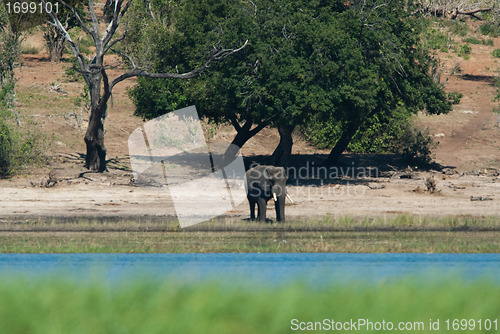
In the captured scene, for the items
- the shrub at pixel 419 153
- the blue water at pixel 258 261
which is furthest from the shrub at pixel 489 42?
the blue water at pixel 258 261

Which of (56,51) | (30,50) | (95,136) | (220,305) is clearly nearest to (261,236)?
(220,305)

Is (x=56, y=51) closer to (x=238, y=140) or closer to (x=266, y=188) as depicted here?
(x=238, y=140)

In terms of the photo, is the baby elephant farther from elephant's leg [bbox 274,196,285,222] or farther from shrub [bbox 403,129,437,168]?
shrub [bbox 403,129,437,168]

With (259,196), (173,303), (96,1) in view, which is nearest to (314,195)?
(259,196)

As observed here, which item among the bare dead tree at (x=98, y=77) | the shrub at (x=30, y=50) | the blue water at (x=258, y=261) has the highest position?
the shrub at (x=30, y=50)

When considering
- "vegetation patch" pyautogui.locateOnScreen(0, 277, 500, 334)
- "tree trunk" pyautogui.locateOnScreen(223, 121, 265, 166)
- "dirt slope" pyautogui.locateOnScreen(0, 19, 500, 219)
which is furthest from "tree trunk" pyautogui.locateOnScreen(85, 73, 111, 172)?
"vegetation patch" pyautogui.locateOnScreen(0, 277, 500, 334)

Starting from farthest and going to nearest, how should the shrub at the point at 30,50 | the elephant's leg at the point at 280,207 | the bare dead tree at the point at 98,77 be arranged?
1. the shrub at the point at 30,50
2. the bare dead tree at the point at 98,77
3. the elephant's leg at the point at 280,207

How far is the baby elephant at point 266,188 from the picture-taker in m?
21.8

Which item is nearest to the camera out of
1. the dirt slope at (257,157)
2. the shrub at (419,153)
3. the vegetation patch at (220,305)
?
the vegetation patch at (220,305)

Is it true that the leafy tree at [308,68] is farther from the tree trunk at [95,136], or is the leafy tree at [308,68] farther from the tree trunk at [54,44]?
the tree trunk at [54,44]

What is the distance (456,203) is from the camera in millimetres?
25516

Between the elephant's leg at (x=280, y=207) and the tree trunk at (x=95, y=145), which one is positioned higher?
the tree trunk at (x=95, y=145)

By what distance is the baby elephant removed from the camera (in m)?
21.8

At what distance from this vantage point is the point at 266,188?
867 inches
